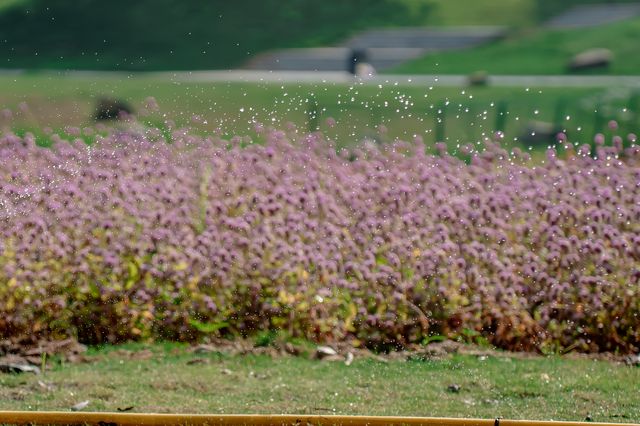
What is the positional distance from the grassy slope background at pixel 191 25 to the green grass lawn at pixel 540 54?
3.59m

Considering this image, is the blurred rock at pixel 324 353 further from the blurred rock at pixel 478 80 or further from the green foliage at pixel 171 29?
the green foliage at pixel 171 29

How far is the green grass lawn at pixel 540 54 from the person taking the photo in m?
34.3

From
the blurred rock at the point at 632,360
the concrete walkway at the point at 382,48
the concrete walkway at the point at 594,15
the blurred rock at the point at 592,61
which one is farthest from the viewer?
the concrete walkway at the point at 594,15

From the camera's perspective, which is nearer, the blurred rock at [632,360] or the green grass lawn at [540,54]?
the blurred rock at [632,360]

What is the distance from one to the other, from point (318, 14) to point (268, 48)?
6.12 m

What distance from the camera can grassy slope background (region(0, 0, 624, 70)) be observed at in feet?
134

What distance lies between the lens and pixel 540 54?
3622cm

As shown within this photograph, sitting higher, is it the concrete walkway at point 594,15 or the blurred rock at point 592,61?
the concrete walkway at point 594,15

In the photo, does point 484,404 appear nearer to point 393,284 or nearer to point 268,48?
point 393,284

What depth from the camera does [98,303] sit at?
8203 millimetres

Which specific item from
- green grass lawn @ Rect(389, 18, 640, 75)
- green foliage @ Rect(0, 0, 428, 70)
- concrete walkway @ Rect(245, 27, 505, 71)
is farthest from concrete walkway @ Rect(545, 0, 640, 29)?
green foliage @ Rect(0, 0, 428, 70)

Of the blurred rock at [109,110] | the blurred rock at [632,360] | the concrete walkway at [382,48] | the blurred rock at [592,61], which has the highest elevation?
the concrete walkway at [382,48]

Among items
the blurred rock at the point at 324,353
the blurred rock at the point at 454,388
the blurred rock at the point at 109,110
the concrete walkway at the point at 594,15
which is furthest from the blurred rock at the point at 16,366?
the concrete walkway at the point at 594,15

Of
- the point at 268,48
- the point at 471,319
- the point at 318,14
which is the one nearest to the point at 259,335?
the point at 471,319
